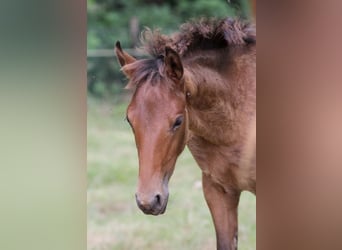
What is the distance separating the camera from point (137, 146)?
2.96m

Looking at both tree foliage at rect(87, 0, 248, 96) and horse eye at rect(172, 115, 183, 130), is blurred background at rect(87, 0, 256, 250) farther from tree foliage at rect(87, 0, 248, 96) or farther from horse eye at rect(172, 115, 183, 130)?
horse eye at rect(172, 115, 183, 130)

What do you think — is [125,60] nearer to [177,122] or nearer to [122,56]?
[122,56]

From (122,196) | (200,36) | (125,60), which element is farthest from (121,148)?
(200,36)

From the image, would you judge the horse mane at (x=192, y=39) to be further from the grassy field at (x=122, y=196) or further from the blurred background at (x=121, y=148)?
the grassy field at (x=122, y=196)

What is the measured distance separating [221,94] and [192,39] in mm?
324

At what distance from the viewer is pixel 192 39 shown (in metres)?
3.00

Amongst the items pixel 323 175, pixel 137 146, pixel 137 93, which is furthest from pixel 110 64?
pixel 323 175

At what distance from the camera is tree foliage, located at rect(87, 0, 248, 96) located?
2.99m

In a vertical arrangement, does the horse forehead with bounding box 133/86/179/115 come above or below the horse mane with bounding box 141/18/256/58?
below

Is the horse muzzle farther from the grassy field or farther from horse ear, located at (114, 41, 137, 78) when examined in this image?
horse ear, located at (114, 41, 137, 78)

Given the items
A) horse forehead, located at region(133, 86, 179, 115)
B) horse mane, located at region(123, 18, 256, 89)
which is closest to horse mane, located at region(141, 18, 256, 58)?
horse mane, located at region(123, 18, 256, 89)

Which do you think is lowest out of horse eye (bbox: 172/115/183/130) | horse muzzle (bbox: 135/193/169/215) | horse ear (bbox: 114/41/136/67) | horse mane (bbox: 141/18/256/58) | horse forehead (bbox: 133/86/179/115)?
horse muzzle (bbox: 135/193/169/215)

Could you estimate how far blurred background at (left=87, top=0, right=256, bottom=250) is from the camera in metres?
2.99

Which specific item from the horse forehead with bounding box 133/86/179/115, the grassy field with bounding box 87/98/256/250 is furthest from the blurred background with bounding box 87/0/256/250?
the horse forehead with bounding box 133/86/179/115
